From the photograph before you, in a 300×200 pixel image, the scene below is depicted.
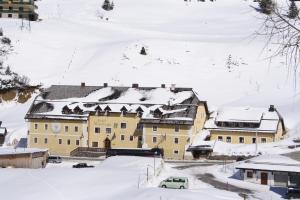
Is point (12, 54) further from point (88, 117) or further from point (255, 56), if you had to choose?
point (255, 56)

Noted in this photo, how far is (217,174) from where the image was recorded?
180ft

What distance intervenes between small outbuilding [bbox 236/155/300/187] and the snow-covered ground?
5.07 meters

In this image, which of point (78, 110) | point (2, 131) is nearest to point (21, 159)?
point (78, 110)

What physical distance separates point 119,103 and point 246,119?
56.3ft

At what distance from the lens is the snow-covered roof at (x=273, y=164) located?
49062 millimetres

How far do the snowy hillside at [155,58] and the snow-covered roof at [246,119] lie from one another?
15.3ft

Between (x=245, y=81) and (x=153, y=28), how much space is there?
4709 cm

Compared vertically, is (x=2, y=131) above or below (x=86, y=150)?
above

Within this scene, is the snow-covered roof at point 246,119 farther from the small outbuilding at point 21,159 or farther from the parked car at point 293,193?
the parked car at point 293,193

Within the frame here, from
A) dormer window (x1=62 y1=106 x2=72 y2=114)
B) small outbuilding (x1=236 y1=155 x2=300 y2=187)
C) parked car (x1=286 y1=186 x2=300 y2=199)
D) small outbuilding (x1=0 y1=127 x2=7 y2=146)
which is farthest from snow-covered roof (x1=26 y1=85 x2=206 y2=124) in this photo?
parked car (x1=286 y1=186 x2=300 y2=199)

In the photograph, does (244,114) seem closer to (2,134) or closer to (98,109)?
(98,109)

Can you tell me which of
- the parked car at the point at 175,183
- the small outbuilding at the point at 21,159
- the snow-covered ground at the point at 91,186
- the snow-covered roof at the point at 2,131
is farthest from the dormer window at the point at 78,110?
the parked car at the point at 175,183

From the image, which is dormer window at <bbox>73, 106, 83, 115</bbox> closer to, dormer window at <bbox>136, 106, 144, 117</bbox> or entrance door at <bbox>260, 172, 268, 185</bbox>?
dormer window at <bbox>136, 106, 144, 117</bbox>

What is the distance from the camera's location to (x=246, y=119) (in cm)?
7225
